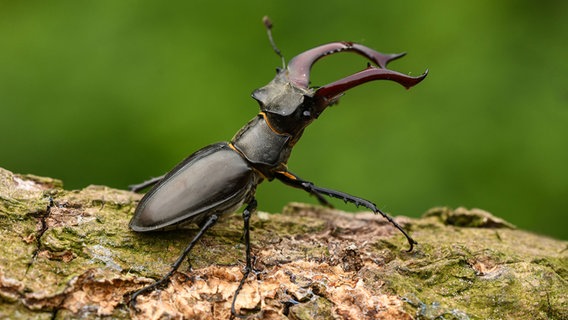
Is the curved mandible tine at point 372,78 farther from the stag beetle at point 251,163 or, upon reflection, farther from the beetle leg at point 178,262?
the beetle leg at point 178,262

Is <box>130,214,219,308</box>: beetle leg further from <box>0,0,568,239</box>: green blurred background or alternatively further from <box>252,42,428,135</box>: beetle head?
<box>0,0,568,239</box>: green blurred background

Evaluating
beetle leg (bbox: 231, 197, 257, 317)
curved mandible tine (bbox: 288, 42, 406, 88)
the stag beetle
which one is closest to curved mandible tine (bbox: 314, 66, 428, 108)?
the stag beetle

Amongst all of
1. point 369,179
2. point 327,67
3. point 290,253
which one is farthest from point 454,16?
point 290,253

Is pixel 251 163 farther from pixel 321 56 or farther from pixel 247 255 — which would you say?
pixel 321 56

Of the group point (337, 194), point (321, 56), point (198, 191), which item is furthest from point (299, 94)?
point (198, 191)

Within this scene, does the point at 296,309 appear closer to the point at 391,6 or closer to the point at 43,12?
the point at 391,6

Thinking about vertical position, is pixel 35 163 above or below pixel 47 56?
below
